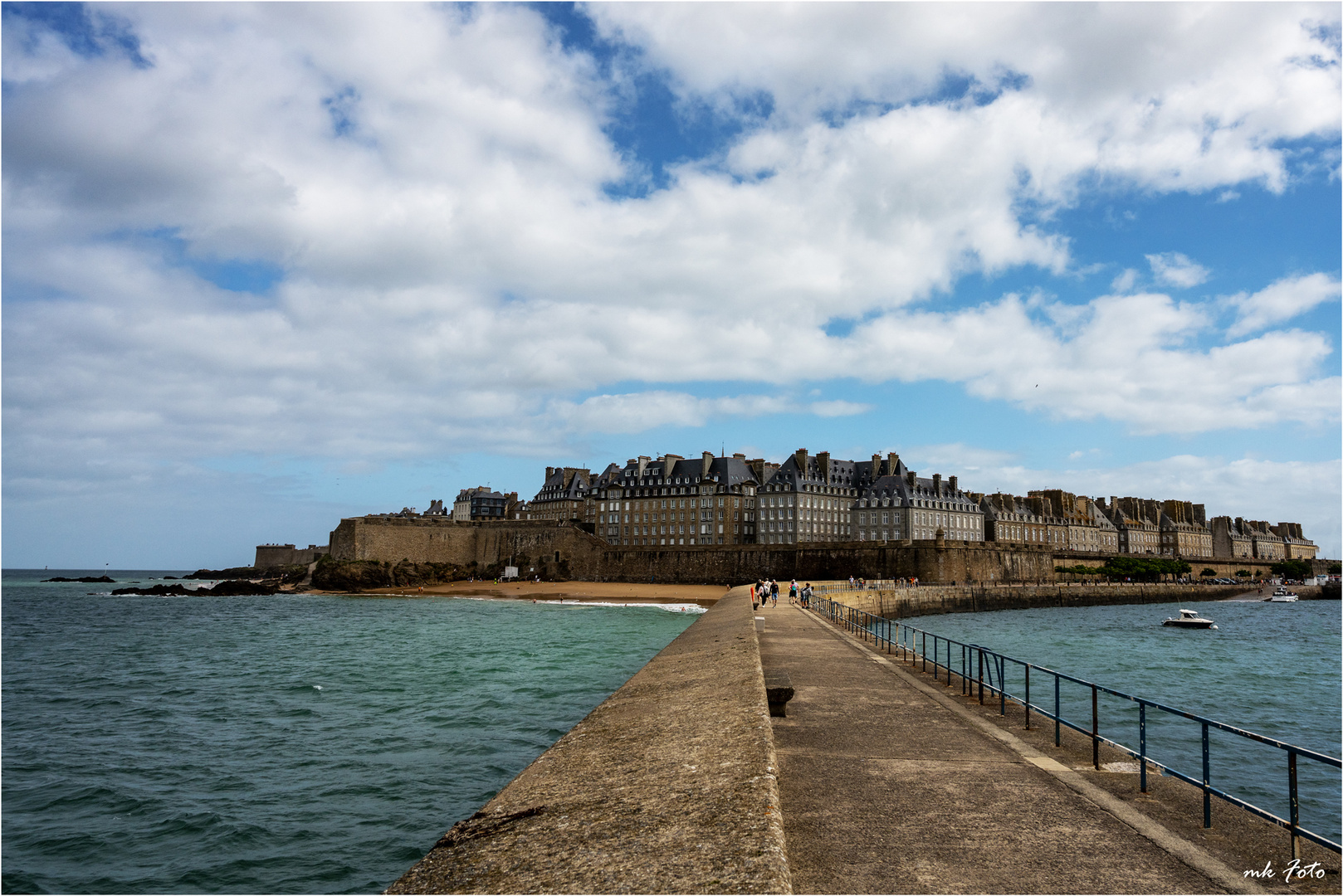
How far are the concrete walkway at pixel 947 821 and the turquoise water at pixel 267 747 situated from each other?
17.1 feet

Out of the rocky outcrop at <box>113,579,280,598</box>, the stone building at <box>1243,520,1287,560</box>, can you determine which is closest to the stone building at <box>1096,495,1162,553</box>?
the stone building at <box>1243,520,1287,560</box>

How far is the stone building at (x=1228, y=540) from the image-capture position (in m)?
129

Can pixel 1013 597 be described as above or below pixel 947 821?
below

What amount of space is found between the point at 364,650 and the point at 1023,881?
94.3 feet

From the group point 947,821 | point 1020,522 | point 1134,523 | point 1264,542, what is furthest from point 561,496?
point 1264,542

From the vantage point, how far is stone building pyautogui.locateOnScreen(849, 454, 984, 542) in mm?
85812

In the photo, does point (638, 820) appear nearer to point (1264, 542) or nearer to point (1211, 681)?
point (1211, 681)

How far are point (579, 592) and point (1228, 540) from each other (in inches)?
4462

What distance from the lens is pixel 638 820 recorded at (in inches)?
203

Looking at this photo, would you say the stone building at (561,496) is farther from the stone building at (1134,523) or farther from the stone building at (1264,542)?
the stone building at (1264,542)

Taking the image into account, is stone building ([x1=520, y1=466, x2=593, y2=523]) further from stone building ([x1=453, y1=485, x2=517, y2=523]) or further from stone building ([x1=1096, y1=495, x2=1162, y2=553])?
stone building ([x1=1096, y1=495, x2=1162, y2=553])

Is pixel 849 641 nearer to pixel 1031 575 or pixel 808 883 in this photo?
pixel 808 883

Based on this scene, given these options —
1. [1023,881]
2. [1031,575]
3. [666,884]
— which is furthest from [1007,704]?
[1031,575]

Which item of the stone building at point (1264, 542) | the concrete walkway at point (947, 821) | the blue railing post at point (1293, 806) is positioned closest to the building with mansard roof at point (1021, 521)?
the stone building at point (1264, 542)
